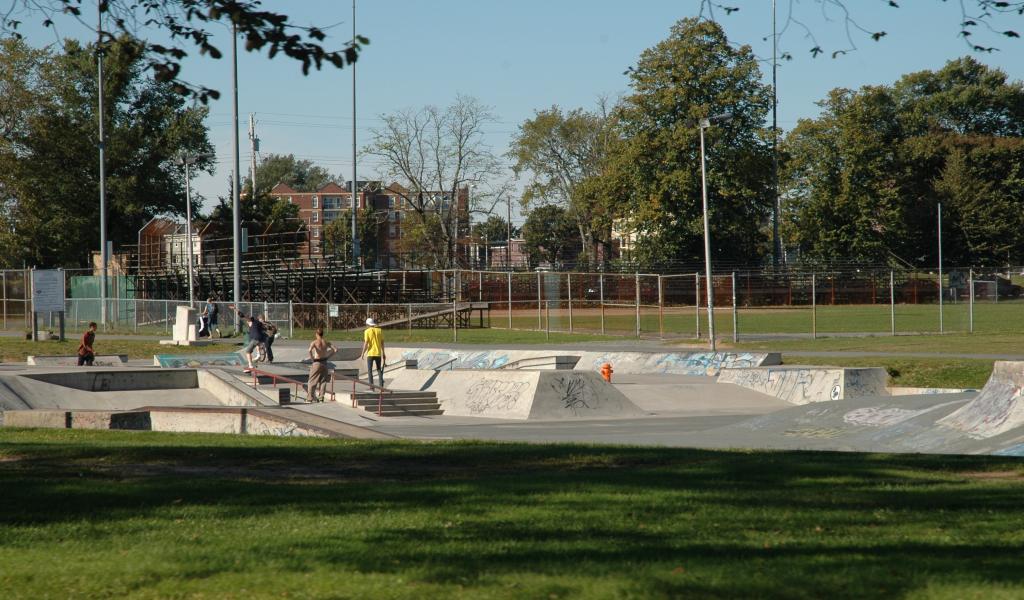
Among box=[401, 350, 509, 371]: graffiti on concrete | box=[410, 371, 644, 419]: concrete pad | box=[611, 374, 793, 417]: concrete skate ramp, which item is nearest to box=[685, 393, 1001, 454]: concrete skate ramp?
box=[410, 371, 644, 419]: concrete pad

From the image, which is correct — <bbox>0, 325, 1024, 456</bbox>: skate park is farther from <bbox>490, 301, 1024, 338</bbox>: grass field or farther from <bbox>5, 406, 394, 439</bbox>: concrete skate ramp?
<bbox>490, 301, 1024, 338</bbox>: grass field

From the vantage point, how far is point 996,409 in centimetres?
1509

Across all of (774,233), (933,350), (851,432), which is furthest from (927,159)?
(851,432)

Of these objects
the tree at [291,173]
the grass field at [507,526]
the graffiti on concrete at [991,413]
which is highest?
the tree at [291,173]

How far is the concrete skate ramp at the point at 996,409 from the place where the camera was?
1468 cm

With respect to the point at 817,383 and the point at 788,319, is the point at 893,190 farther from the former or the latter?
the point at 817,383

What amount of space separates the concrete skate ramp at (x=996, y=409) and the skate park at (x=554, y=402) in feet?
0.08

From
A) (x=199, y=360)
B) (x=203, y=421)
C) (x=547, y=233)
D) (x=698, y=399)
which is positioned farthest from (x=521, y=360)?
(x=547, y=233)

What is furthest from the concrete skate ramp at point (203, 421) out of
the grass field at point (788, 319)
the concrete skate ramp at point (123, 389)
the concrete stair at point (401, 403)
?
the grass field at point (788, 319)

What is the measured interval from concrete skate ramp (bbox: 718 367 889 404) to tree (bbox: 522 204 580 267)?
86719 millimetres

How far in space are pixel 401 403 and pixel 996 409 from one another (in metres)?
13.7

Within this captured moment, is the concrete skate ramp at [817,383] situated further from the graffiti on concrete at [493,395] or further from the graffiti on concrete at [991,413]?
the graffiti on concrete at [991,413]

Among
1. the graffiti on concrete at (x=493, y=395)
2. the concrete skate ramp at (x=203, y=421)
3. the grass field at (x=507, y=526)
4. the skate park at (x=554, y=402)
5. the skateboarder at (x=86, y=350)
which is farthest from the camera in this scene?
the skateboarder at (x=86, y=350)

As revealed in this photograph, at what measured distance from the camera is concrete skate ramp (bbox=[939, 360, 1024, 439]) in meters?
14.7
